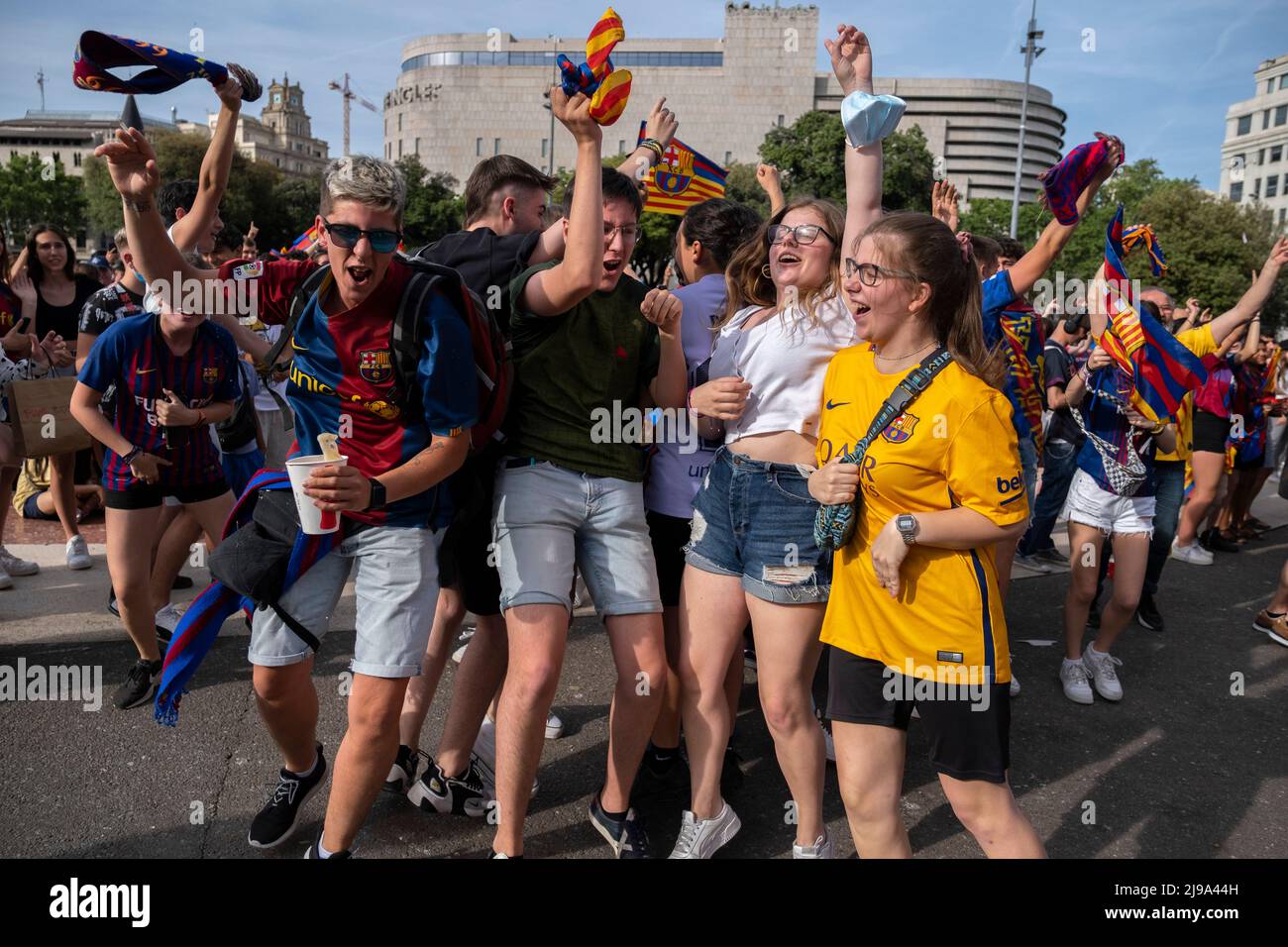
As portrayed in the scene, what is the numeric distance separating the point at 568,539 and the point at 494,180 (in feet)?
4.97

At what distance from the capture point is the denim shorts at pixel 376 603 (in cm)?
276

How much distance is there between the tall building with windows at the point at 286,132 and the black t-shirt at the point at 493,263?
446 ft

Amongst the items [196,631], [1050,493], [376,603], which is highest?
[376,603]

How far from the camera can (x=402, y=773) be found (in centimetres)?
342

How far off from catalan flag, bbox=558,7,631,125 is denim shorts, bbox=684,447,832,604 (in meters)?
1.12

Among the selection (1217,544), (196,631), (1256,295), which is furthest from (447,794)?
(1217,544)

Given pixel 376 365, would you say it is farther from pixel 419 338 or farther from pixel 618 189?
pixel 618 189

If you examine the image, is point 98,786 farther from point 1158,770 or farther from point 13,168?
point 13,168

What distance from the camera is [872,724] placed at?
244 cm

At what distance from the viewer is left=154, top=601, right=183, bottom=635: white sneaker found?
4.81 m

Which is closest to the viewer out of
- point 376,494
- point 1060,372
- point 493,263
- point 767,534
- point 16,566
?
point 376,494

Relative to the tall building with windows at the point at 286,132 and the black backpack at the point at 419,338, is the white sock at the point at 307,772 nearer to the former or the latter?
the black backpack at the point at 419,338
